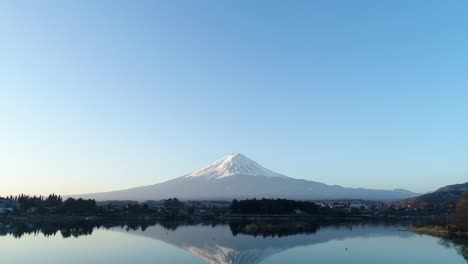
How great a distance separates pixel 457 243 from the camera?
59.8 feet

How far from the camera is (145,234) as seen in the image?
23.3 metres

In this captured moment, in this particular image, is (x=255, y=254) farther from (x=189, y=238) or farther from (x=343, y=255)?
(x=189, y=238)

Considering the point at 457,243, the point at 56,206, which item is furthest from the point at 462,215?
the point at 56,206

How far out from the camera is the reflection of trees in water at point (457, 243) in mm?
Result: 16047

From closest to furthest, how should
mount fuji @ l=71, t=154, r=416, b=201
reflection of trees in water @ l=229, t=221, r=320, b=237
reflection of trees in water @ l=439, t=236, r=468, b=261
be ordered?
reflection of trees in water @ l=439, t=236, r=468, b=261
reflection of trees in water @ l=229, t=221, r=320, b=237
mount fuji @ l=71, t=154, r=416, b=201

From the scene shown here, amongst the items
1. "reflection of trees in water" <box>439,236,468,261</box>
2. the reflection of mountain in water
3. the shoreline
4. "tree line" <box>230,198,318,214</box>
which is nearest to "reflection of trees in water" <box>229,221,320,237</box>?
the reflection of mountain in water

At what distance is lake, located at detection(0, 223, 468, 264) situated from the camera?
15.1 meters

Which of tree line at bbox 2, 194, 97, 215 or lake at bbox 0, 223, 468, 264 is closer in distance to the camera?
lake at bbox 0, 223, 468, 264

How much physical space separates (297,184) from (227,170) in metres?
17.5

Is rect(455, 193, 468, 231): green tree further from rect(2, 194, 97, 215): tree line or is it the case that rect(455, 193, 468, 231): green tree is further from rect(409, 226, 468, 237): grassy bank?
rect(2, 194, 97, 215): tree line

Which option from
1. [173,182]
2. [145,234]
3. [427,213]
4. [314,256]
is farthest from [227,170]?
[314,256]

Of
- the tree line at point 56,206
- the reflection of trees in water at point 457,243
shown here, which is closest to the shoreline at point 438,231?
the reflection of trees in water at point 457,243

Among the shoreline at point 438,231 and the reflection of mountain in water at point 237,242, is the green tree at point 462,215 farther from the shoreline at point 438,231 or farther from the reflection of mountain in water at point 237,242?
the reflection of mountain in water at point 237,242

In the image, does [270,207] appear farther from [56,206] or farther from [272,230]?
[56,206]
